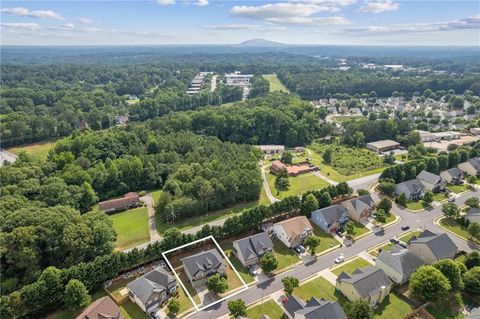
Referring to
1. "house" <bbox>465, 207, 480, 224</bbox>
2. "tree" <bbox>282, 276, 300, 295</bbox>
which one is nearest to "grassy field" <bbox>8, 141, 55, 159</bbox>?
"tree" <bbox>282, 276, 300, 295</bbox>

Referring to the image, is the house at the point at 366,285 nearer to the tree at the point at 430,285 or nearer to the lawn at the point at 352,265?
the tree at the point at 430,285

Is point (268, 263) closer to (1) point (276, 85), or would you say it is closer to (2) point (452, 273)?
(2) point (452, 273)

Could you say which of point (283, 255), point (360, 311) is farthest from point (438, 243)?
point (283, 255)

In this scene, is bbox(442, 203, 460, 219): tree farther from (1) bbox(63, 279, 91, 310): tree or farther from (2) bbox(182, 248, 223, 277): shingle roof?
(1) bbox(63, 279, 91, 310): tree

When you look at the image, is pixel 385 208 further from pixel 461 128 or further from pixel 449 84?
pixel 449 84

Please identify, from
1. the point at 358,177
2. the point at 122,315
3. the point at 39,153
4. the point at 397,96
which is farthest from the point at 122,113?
the point at 397,96
